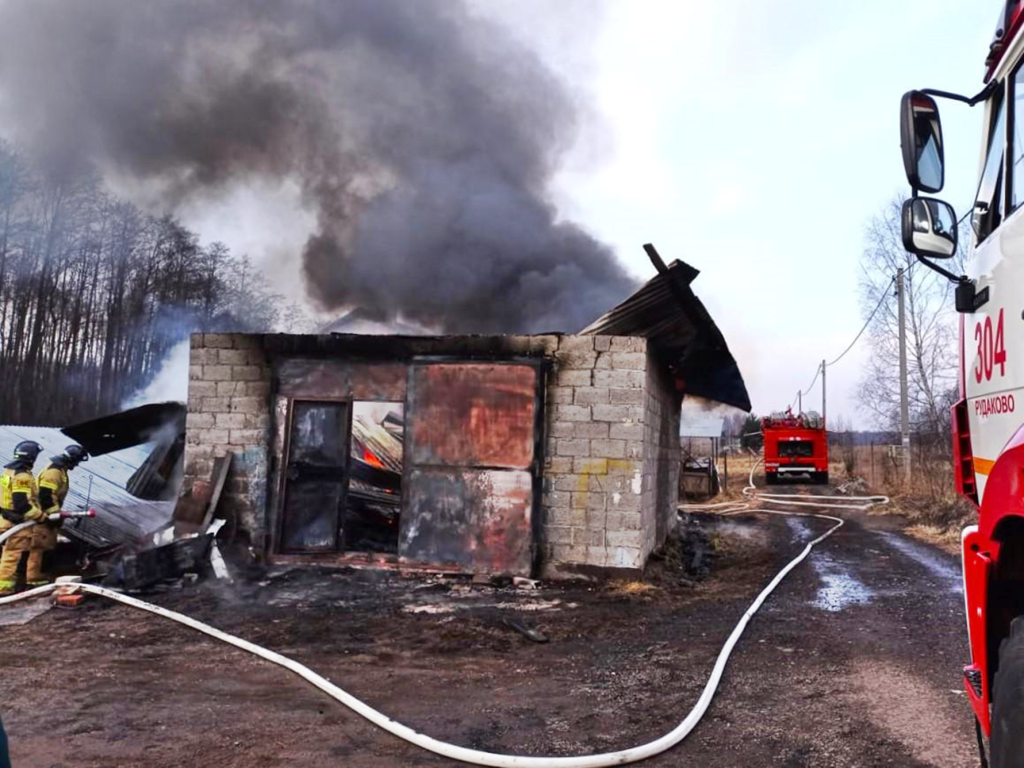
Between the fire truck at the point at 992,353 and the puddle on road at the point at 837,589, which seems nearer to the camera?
the fire truck at the point at 992,353

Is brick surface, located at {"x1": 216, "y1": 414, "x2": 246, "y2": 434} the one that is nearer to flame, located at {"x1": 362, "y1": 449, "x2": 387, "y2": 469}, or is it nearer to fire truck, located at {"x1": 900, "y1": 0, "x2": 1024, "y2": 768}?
flame, located at {"x1": 362, "y1": 449, "x2": 387, "y2": 469}

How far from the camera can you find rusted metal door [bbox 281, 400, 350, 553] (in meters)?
8.38

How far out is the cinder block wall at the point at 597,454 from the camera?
25.7 feet

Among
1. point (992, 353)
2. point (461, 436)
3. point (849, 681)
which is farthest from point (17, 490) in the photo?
point (992, 353)

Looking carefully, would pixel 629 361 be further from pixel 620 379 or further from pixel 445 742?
pixel 445 742

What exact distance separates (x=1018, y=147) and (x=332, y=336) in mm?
7012

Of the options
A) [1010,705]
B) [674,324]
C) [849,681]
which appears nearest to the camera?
[1010,705]

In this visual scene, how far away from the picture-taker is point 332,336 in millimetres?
8375

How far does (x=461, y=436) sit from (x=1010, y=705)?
6525 millimetres

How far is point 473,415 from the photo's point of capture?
8.11 metres

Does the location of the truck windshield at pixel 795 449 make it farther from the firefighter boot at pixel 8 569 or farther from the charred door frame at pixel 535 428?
the firefighter boot at pixel 8 569

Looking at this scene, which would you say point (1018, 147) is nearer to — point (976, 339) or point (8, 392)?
point (976, 339)

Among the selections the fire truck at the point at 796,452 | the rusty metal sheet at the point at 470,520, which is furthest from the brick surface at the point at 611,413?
the fire truck at the point at 796,452

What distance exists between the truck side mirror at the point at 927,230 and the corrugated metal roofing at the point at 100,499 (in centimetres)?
845
